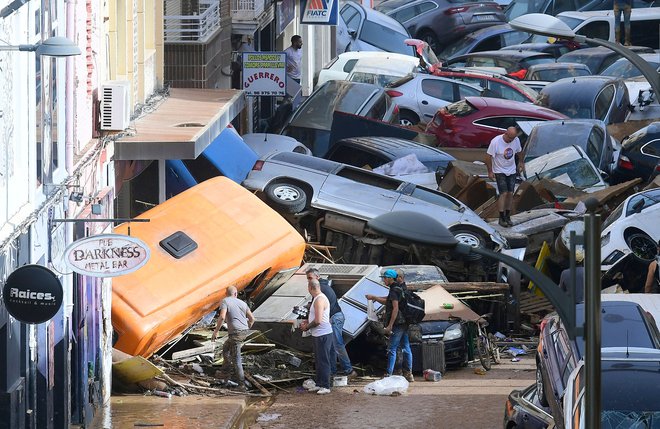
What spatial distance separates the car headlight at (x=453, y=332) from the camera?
1816 cm

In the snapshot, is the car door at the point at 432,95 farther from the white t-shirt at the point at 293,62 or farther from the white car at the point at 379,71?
the white t-shirt at the point at 293,62

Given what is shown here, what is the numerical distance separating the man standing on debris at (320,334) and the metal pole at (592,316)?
8343 mm

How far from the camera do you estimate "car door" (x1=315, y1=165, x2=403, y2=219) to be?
21.7 m

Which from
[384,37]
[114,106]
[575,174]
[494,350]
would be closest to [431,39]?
[384,37]

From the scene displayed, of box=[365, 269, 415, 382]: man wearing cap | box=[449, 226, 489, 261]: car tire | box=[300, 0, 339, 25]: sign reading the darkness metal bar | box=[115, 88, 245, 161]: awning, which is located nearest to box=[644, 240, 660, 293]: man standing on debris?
box=[449, 226, 489, 261]: car tire

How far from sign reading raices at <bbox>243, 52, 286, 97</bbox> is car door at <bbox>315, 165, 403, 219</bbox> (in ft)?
14.5

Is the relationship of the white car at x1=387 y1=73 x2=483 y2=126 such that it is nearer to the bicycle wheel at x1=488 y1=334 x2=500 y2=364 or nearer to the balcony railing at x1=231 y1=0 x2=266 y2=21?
the balcony railing at x1=231 y1=0 x2=266 y2=21

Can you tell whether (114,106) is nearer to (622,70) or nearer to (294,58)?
(294,58)

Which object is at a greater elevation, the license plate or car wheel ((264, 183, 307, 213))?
car wheel ((264, 183, 307, 213))

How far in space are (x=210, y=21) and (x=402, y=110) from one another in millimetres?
6787

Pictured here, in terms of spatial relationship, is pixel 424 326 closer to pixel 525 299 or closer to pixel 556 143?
pixel 525 299

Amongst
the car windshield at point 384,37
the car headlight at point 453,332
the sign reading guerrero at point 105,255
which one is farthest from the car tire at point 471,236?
the car windshield at point 384,37

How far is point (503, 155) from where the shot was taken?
76.3 feet

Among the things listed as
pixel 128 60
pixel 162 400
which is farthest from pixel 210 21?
pixel 162 400
